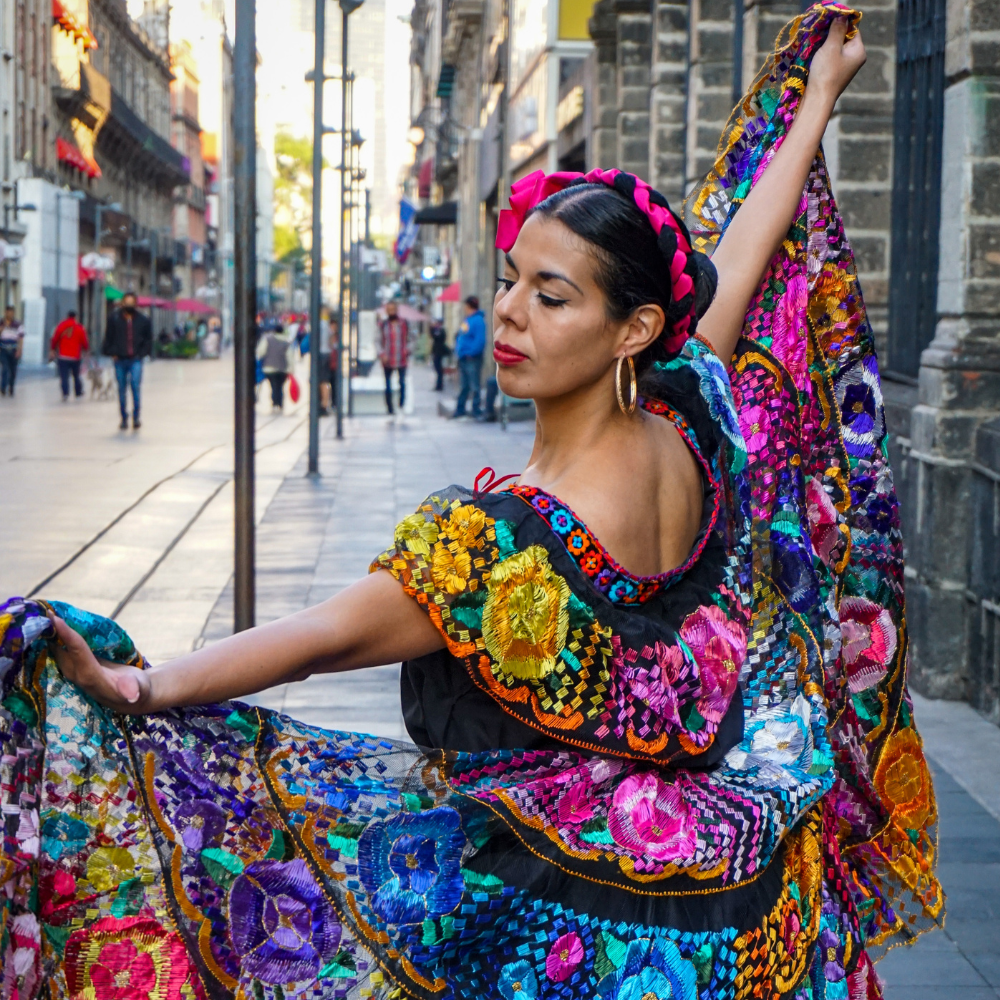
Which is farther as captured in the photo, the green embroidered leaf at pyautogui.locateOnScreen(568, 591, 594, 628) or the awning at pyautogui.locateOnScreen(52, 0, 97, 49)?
the awning at pyautogui.locateOnScreen(52, 0, 97, 49)

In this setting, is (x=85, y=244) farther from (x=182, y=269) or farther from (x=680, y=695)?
(x=680, y=695)

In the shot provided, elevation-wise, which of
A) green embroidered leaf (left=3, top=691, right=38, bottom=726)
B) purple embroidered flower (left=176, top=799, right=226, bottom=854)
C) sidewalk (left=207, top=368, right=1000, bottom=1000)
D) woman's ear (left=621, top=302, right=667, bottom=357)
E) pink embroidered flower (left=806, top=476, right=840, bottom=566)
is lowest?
sidewalk (left=207, top=368, right=1000, bottom=1000)

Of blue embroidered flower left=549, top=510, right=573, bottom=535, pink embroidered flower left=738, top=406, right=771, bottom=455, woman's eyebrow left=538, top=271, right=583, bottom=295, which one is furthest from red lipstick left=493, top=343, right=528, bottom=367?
pink embroidered flower left=738, top=406, right=771, bottom=455

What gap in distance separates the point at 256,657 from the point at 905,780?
4.56 ft

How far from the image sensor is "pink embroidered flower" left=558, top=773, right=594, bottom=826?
1978 mm

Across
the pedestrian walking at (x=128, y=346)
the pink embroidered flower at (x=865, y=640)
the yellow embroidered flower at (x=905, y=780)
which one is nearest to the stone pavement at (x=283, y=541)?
the pedestrian walking at (x=128, y=346)

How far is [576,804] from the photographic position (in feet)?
6.52

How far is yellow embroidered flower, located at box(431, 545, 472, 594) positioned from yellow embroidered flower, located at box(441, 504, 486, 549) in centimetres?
2

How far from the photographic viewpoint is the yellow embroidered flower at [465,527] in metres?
1.92

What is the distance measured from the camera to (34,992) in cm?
178

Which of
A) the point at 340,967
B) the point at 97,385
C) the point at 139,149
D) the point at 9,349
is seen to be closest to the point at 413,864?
the point at 340,967

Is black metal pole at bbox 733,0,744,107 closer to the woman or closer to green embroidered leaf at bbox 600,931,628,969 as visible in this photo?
the woman

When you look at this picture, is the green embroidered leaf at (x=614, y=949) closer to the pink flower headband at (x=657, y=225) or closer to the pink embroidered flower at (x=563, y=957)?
the pink embroidered flower at (x=563, y=957)

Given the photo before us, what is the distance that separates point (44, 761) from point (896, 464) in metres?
5.27
